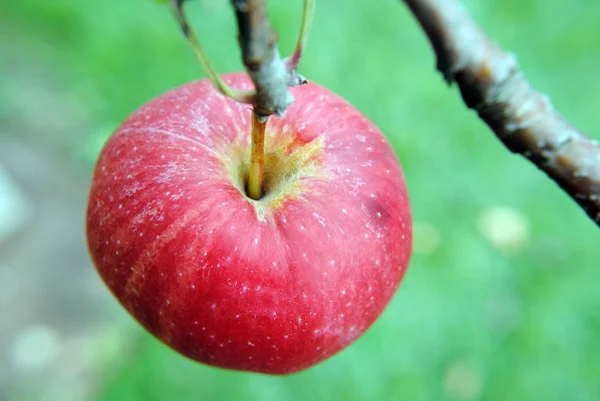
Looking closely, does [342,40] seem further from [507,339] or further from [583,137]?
[583,137]

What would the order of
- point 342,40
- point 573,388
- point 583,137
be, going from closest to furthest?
point 583,137 < point 573,388 < point 342,40

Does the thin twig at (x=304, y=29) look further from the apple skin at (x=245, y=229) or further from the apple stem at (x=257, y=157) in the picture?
the apple skin at (x=245, y=229)

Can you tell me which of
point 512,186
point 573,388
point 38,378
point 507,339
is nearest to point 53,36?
point 38,378

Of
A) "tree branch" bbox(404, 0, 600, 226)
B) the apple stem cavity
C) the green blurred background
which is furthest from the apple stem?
the green blurred background

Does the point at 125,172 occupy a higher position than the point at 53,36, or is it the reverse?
the point at 125,172

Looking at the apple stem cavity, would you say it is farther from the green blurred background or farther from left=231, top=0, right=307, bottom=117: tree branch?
the green blurred background
